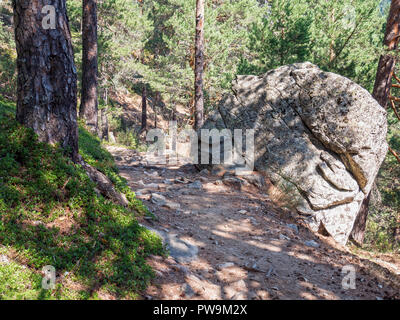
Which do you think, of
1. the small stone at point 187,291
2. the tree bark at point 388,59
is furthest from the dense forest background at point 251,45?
the small stone at point 187,291

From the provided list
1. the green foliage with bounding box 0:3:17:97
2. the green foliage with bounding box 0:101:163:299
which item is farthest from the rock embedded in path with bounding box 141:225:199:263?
the green foliage with bounding box 0:3:17:97

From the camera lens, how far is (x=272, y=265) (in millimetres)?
4477

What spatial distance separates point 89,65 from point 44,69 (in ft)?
21.8

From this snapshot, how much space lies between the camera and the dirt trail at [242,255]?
3.65 metres

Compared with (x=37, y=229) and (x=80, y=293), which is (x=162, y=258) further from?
(x=37, y=229)

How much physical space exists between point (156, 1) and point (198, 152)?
1889 cm

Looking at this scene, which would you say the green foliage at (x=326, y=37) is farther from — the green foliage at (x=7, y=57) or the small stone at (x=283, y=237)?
the green foliage at (x=7, y=57)

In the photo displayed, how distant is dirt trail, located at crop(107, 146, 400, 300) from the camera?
3.65m

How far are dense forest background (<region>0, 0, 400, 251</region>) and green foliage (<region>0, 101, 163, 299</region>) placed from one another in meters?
9.06

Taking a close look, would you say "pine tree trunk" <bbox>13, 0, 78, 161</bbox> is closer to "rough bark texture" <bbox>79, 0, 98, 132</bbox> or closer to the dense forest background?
"rough bark texture" <bbox>79, 0, 98, 132</bbox>

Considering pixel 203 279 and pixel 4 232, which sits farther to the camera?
pixel 203 279

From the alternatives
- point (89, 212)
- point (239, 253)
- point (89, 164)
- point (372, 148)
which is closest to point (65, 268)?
point (89, 212)

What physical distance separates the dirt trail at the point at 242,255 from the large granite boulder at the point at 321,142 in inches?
41.2

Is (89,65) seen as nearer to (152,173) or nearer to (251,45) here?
(152,173)
